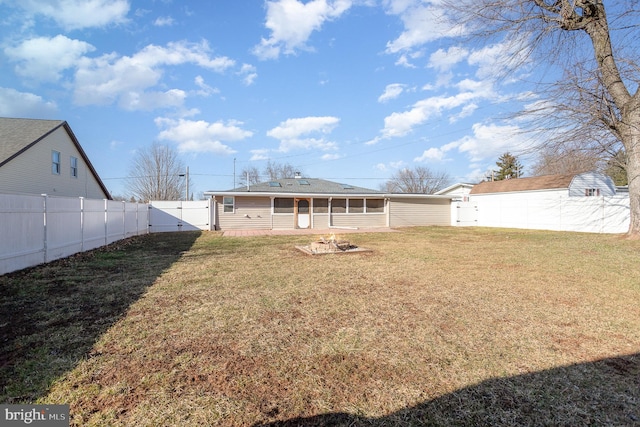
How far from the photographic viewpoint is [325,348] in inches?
114

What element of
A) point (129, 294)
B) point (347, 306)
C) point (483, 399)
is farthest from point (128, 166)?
point (483, 399)

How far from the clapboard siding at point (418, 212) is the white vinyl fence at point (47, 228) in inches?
618

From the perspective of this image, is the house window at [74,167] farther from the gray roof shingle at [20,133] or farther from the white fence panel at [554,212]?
the white fence panel at [554,212]

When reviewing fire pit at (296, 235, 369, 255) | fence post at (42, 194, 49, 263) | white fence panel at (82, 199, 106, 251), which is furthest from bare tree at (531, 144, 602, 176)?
white fence panel at (82, 199, 106, 251)

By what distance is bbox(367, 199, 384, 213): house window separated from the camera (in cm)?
1973

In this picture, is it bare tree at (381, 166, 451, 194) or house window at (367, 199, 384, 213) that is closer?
house window at (367, 199, 384, 213)

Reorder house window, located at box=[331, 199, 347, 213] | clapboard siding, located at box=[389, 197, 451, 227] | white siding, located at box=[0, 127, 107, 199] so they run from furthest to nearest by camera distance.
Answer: clapboard siding, located at box=[389, 197, 451, 227], house window, located at box=[331, 199, 347, 213], white siding, located at box=[0, 127, 107, 199]

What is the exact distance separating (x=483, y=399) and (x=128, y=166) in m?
37.9

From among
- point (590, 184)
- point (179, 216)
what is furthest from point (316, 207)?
point (590, 184)

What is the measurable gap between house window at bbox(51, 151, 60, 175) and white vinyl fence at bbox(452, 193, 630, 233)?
77.7ft

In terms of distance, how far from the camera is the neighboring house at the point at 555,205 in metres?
15.4

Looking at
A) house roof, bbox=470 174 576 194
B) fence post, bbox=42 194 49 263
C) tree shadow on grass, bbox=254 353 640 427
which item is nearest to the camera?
tree shadow on grass, bbox=254 353 640 427

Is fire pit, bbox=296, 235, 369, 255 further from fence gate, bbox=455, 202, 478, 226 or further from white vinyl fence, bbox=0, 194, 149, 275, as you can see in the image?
fence gate, bbox=455, 202, 478, 226

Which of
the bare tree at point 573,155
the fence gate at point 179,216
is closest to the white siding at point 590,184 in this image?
the bare tree at point 573,155
